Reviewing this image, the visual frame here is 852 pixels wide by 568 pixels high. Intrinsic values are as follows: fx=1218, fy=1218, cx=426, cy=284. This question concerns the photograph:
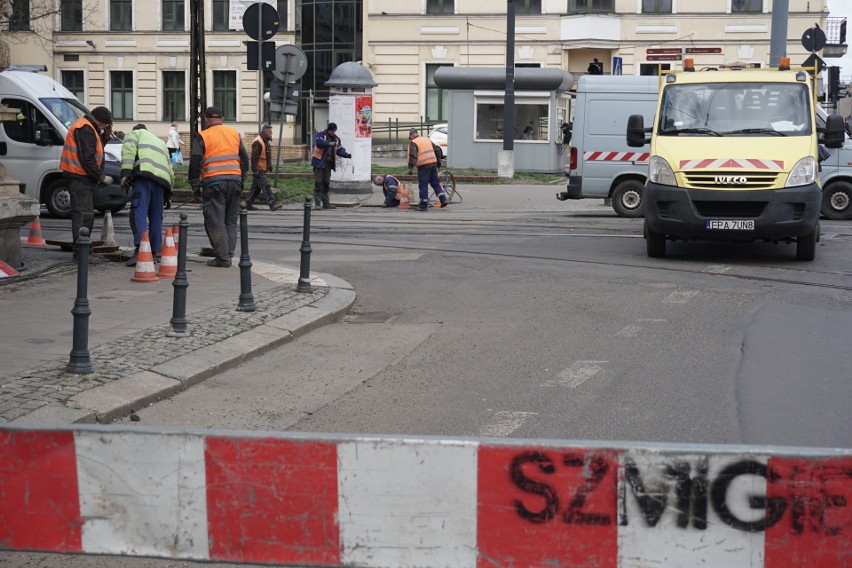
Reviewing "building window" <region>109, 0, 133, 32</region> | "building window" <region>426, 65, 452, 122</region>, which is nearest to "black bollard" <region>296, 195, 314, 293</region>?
"building window" <region>426, 65, 452, 122</region>

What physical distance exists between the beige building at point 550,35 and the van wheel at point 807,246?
3130cm

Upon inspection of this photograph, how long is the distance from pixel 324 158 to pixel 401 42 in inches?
1033

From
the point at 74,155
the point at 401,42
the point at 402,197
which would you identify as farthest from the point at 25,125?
the point at 401,42

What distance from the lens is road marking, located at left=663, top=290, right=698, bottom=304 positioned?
11.4 metres

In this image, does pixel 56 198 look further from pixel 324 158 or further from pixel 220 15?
pixel 220 15

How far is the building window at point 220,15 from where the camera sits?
50344 mm

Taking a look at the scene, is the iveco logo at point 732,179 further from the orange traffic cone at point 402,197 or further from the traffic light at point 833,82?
the traffic light at point 833,82

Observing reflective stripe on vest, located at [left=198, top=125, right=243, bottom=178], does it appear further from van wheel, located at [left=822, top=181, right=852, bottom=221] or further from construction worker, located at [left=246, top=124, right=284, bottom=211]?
van wheel, located at [left=822, top=181, right=852, bottom=221]

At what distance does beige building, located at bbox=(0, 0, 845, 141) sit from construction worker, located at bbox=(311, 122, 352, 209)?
21644 mm

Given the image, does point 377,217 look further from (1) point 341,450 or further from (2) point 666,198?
(1) point 341,450

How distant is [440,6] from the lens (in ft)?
157

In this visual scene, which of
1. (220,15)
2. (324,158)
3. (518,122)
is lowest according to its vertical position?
(324,158)

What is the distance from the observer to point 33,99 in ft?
70.1

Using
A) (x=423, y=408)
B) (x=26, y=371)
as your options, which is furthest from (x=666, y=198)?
(x=26, y=371)
